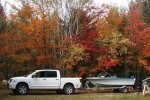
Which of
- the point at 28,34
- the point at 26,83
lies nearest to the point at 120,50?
the point at 28,34

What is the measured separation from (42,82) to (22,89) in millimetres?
1568

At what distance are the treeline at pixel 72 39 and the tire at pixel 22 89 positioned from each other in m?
5.29

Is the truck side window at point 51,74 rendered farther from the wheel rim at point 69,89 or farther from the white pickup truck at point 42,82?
the wheel rim at point 69,89

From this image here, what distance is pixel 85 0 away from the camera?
117 feet

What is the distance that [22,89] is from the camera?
26.7m

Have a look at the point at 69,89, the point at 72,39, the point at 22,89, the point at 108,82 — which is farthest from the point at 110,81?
the point at 22,89

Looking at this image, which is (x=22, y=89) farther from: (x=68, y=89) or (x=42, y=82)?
(x=68, y=89)

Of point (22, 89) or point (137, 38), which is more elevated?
point (137, 38)

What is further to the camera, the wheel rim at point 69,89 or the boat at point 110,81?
the boat at point 110,81

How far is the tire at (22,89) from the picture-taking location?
26.6 m

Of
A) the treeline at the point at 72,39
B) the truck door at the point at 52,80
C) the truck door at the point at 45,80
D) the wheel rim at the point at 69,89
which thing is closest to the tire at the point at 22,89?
the truck door at the point at 45,80

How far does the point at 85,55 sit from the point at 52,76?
6.74 metres

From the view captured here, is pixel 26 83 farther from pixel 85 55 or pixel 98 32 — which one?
pixel 98 32

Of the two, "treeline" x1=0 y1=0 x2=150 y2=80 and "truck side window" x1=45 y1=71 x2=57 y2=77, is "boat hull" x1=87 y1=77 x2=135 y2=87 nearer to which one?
"treeline" x1=0 y1=0 x2=150 y2=80
